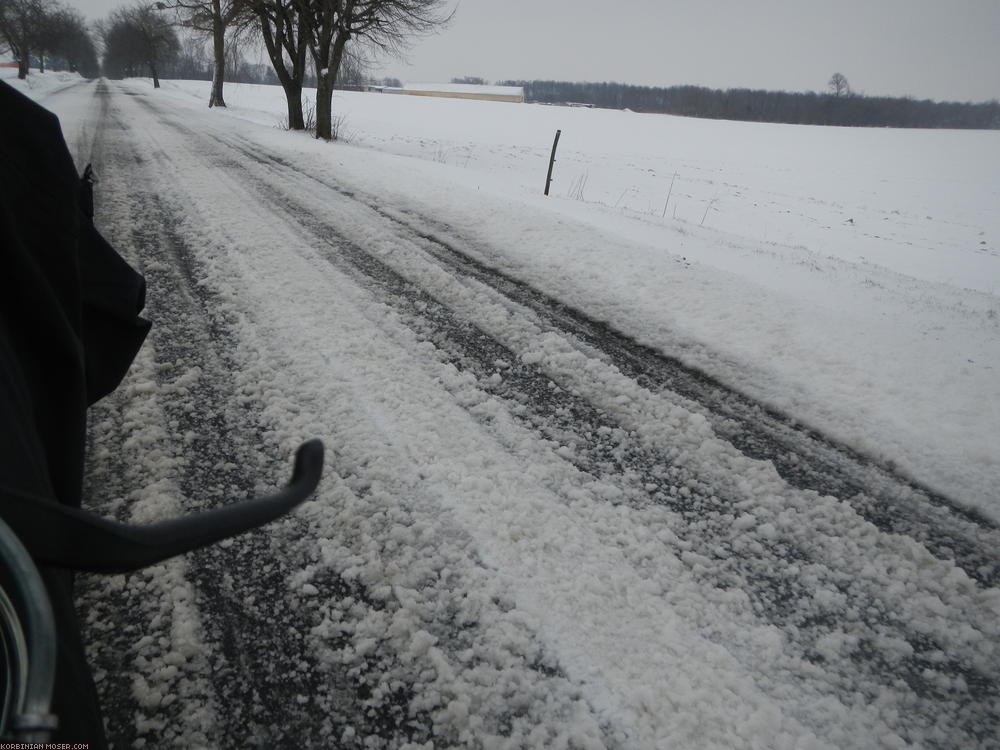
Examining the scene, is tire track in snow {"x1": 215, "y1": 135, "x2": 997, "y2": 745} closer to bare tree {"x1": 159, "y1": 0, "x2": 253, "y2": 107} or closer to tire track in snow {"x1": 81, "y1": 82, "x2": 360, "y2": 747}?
tire track in snow {"x1": 81, "y1": 82, "x2": 360, "y2": 747}

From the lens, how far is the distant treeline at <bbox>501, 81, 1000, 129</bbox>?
7994 cm

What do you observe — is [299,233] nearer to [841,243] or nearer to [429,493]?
[429,493]

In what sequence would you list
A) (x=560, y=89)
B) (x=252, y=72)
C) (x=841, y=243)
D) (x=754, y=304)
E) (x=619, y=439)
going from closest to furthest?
(x=619, y=439) < (x=754, y=304) < (x=841, y=243) < (x=252, y=72) < (x=560, y=89)

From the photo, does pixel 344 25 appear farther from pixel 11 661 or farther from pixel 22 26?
pixel 22 26

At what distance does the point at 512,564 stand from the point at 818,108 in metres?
105

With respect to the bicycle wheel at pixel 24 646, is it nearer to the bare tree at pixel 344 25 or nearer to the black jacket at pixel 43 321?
the black jacket at pixel 43 321

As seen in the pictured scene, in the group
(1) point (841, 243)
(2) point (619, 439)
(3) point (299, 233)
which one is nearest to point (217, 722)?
(2) point (619, 439)

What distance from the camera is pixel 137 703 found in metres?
1.35

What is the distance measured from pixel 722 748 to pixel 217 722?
4.16 feet

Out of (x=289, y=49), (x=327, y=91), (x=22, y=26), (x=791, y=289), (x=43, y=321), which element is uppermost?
(x=22, y=26)

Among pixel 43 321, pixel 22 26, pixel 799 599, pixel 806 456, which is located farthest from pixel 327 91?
pixel 22 26

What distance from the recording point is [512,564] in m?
1.83

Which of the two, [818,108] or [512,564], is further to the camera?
[818,108]

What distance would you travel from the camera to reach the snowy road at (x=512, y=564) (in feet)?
4.64
